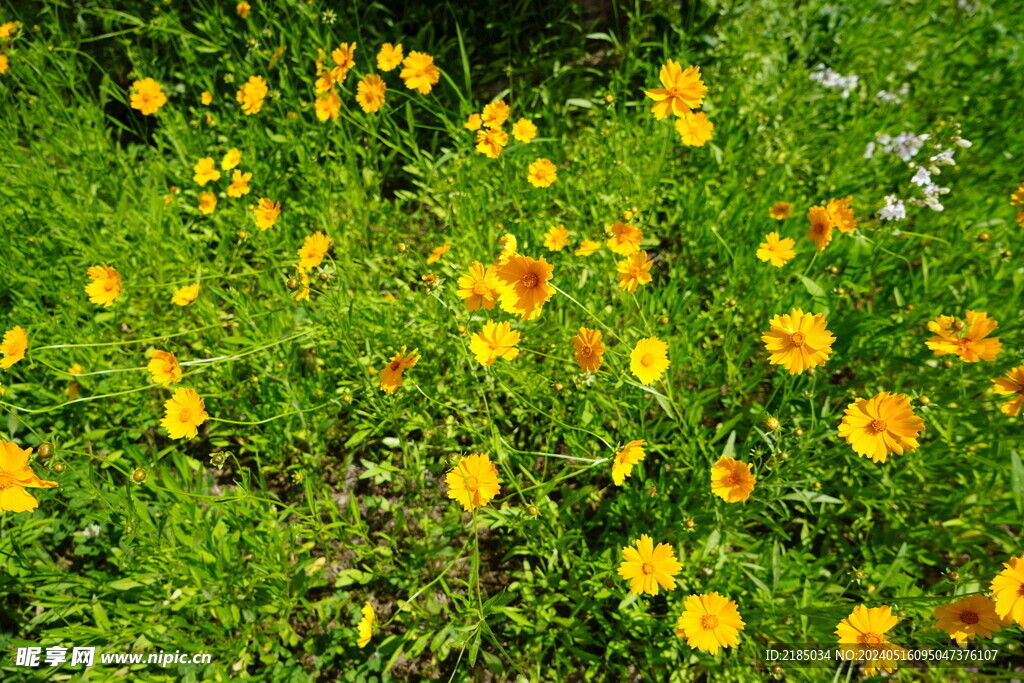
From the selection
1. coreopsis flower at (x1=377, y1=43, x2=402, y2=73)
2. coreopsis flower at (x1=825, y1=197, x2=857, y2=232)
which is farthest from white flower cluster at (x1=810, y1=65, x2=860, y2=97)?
coreopsis flower at (x1=377, y1=43, x2=402, y2=73)

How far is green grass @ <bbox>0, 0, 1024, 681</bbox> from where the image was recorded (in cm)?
167

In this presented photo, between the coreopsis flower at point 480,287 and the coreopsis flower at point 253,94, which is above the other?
the coreopsis flower at point 253,94

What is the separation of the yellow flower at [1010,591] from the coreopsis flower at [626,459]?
782 millimetres

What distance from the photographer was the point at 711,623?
4.63 ft

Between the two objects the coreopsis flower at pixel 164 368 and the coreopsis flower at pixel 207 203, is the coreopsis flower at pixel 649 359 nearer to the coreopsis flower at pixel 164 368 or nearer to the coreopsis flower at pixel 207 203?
the coreopsis flower at pixel 164 368

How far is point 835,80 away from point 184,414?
11.4ft

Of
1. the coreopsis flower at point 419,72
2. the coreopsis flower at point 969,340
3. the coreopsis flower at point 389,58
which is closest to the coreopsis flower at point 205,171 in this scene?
the coreopsis flower at point 389,58

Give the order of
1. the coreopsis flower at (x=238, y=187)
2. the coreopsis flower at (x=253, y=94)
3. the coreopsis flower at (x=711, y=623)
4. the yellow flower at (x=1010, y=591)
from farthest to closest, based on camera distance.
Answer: the coreopsis flower at (x=253, y=94)
the coreopsis flower at (x=238, y=187)
the coreopsis flower at (x=711, y=623)
the yellow flower at (x=1010, y=591)

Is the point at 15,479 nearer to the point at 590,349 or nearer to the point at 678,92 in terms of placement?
the point at 590,349

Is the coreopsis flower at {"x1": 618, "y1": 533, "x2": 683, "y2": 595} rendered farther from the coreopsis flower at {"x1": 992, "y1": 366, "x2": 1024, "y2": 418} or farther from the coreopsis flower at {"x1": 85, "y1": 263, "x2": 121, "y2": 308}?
the coreopsis flower at {"x1": 85, "y1": 263, "x2": 121, "y2": 308}

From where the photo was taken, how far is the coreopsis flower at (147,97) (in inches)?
102

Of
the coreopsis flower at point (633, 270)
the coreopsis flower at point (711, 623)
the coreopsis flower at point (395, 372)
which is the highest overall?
the coreopsis flower at point (633, 270)

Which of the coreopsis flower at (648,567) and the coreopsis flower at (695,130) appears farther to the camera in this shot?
the coreopsis flower at (695,130)

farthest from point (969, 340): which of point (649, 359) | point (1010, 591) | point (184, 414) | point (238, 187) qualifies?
point (238, 187)
